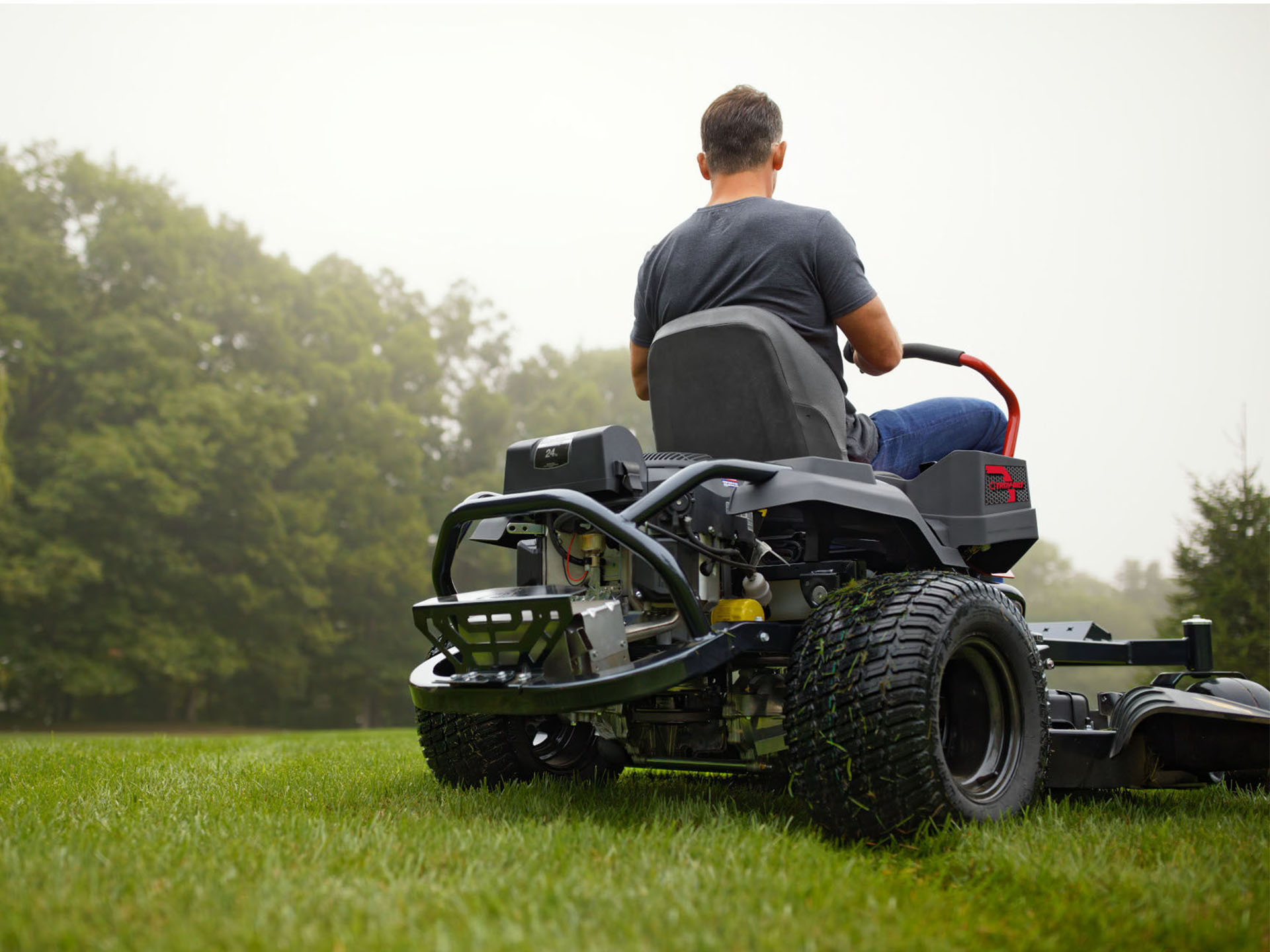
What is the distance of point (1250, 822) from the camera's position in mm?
2855

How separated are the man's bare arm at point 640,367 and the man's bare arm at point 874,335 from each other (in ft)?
2.55

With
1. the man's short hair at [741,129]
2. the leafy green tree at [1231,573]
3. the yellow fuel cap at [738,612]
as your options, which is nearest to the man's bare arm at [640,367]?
the man's short hair at [741,129]

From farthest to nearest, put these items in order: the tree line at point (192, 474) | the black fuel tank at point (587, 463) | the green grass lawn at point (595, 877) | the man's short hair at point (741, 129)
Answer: the tree line at point (192, 474) < the man's short hair at point (741, 129) < the black fuel tank at point (587, 463) < the green grass lawn at point (595, 877)

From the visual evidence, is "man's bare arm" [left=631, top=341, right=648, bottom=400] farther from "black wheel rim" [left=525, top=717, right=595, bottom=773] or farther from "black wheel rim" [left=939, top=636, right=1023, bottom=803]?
"black wheel rim" [left=939, top=636, right=1023, bottom=803]

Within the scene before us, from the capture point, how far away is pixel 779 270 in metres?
3.13

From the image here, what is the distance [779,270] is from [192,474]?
1979cm

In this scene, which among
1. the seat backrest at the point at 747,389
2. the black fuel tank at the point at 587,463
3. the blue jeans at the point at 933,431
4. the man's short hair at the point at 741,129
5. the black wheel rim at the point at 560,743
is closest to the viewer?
Result: the black fuel tank at the point at 587,463

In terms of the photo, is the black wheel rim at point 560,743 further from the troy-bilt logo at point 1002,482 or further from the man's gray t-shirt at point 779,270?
the troy-bilt logo at point 1002,482

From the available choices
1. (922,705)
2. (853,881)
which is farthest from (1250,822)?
(853,881)

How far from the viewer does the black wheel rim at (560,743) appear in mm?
→ 3631

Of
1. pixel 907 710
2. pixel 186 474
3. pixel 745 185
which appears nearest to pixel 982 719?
pixel 907 710

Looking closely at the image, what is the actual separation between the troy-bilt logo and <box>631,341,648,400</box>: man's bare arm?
1.19 meters

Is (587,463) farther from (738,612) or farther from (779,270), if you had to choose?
(779,270)

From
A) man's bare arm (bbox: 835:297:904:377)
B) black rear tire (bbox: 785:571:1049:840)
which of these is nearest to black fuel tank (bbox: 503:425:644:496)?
black rear tire (bbox: 785:571:1049:840)
